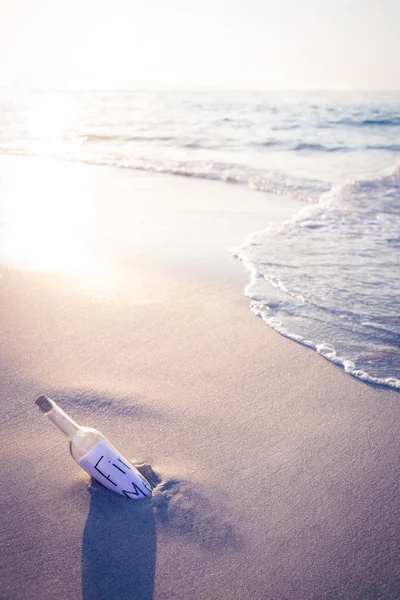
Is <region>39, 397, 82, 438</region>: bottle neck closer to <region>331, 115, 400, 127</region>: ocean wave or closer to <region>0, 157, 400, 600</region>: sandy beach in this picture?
<region>0, 157, 400, 600</region>: sandy beach

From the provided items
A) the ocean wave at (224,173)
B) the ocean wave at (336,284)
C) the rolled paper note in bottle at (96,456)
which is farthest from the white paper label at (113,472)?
the ocean wave at (224,173)

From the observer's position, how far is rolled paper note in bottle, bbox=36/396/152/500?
57.7 inches

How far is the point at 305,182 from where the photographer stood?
760 cm

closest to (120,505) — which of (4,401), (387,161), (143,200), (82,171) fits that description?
(4,401)

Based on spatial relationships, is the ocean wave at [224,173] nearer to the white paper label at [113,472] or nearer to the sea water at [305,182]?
the sea water at [305,182]

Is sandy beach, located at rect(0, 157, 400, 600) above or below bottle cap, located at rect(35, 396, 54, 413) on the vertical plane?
below

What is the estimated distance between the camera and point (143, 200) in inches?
239

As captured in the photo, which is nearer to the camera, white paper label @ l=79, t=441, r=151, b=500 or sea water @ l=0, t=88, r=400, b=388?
white paper label @ l=79, t=441, r=151, b=500

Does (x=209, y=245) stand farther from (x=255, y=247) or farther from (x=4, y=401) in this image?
(x=4, y=401)

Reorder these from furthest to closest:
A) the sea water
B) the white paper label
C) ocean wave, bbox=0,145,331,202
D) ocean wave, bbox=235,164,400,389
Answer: ocean wave, bbox=0,145,331,202
the sea water
ocean wave, bbox=235,164,400,389
the white paper label

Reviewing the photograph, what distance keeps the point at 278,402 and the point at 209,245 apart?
2.37 m

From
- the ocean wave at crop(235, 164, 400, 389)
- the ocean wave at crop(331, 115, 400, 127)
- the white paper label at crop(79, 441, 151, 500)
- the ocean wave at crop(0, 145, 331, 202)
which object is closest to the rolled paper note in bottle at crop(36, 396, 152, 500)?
the white paper label at crop(79, 441, 151, 500)

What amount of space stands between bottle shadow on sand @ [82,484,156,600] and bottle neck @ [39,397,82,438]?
0.90 ft

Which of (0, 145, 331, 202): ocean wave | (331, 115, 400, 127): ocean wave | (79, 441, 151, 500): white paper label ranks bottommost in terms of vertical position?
(79, 441, 151, 500): white paper label
